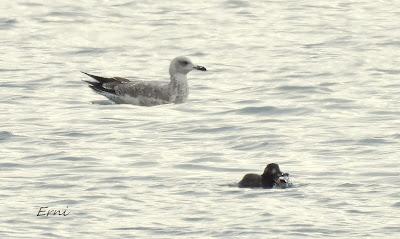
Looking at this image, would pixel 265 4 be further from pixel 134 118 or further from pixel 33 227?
pixel 33 227

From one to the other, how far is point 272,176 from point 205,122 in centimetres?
595

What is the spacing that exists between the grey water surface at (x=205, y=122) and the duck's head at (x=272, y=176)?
0.14 meters

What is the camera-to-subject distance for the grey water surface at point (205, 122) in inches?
756

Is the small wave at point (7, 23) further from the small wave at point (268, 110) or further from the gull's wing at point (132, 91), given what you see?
the small wave at point (268, 110)

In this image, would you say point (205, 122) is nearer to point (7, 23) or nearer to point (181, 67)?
point (181, 67)

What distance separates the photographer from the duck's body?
20.6 m

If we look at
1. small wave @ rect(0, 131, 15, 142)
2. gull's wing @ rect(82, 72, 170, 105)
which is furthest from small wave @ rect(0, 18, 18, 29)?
small wave @ rect(0, 131, 15, 142)

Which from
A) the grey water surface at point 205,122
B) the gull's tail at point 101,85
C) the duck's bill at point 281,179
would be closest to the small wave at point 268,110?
the grey water surface at point 205,122

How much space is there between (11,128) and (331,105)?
554 centimetres

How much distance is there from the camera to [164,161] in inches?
894

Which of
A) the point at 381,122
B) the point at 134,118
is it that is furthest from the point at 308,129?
the point at 134,118

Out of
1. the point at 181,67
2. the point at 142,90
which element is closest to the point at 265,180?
the point at 142,90

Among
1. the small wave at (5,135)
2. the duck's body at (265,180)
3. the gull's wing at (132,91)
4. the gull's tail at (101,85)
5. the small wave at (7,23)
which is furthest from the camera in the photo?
the small wave at (7,23)

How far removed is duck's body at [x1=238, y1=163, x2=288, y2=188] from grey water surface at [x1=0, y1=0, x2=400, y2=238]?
0.12 meters
